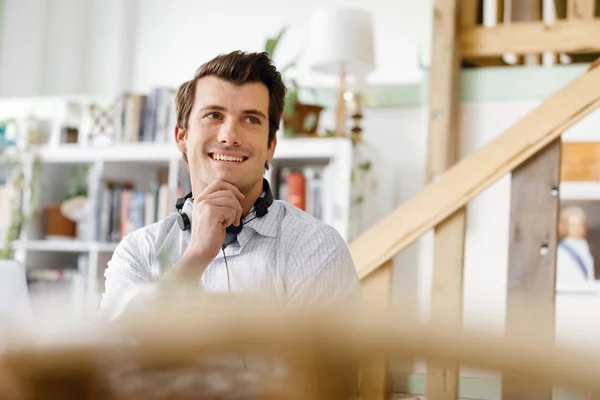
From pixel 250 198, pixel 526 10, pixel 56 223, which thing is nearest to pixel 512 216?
pixel 250 198

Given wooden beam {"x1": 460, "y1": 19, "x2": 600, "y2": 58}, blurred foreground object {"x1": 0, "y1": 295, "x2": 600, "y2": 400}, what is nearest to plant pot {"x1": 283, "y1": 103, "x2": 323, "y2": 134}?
wooden beam {"x1": 460, "y1": 19, "x2": 600, "y2": 58}

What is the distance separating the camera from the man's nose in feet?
3.46

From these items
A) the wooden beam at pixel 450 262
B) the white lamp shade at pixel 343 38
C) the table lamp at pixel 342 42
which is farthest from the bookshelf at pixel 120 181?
the wooden beam at pixel 450 262

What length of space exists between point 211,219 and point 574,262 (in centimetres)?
227

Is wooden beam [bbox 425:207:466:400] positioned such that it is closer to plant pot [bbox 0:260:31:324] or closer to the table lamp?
plant pot [bbox 0:260:31:324]

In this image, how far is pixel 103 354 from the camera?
27 cm

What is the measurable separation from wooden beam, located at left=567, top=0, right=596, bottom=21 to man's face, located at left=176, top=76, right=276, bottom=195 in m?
2.05

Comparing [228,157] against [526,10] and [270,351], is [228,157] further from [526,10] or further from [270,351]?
[526,10]

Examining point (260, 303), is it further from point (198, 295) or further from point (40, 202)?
point (40, 202)

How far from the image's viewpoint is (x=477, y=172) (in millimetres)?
1680

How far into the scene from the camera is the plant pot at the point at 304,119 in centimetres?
343

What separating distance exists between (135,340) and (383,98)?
3658 millimetres

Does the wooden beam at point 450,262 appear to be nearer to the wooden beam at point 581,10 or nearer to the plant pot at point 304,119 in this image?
the wooden beam at point 581,10

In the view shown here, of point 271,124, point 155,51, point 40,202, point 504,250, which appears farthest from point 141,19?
point 271,124
